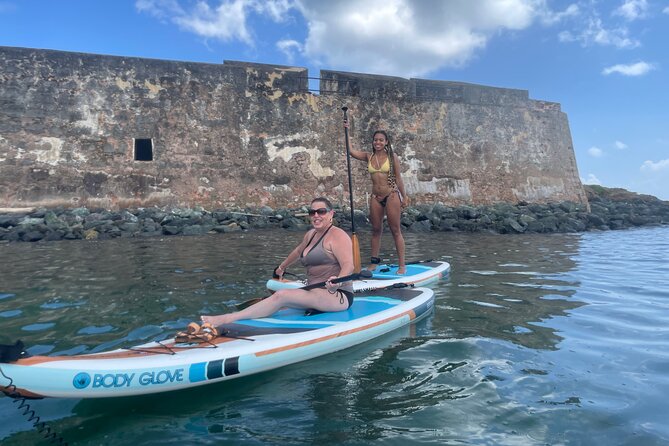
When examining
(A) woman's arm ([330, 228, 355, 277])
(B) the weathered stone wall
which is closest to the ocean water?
(A) woman's arm ([330, 228, 355, 277])

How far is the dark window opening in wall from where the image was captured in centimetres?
1340

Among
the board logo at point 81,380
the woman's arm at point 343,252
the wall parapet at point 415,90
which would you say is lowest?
the board logo at point 81,380

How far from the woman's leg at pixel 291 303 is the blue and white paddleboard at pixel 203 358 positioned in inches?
2.7

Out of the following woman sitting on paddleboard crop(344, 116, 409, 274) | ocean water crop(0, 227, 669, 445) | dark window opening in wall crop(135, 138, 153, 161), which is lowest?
ocean water crop(0, 227, 669, 445)

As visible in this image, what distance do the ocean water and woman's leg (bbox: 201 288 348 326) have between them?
52cm

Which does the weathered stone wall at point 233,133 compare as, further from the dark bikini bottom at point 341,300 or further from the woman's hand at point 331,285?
the woman's hand at point 331,285

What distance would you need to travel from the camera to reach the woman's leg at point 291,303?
375 cm

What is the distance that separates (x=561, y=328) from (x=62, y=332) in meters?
4.38

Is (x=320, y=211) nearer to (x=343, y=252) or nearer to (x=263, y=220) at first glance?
(x=343, y=252)

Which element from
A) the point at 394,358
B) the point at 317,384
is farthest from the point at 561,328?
the point at 317,384

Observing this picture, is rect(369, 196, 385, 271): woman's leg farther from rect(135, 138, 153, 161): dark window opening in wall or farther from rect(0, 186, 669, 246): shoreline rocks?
rect(135, 138, 153, 161): dark window opening in wall

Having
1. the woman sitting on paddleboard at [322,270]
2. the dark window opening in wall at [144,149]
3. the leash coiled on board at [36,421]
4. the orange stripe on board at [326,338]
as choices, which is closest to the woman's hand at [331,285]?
the woman sitting on paddleboard at [322,270]

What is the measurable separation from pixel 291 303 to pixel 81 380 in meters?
1.72

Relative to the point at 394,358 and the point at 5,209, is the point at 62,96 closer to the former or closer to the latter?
the point at 5,209
